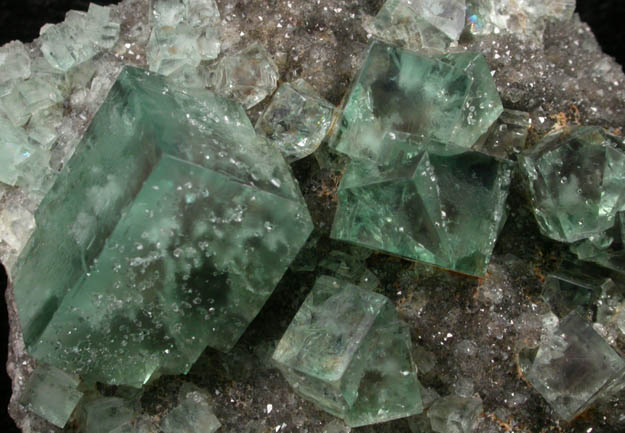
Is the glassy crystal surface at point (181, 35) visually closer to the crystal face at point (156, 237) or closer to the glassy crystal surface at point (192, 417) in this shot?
the crystal face at point (156, 237)

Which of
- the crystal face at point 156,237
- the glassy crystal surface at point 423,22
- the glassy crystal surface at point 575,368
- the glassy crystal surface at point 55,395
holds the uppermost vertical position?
the glassy crystal surface at point 423,22

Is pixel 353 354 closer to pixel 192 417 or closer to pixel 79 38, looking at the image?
pixel 192 417

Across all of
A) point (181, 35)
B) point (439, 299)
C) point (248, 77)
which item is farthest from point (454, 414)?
point (181, 35)

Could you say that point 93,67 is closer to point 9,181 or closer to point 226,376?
point 9,181

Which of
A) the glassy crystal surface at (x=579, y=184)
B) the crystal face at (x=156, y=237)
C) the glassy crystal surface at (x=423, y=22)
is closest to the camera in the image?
the crystal face at (x=156, y=237)

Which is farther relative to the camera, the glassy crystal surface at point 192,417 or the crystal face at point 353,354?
the glassy crystal surface at point 192,417

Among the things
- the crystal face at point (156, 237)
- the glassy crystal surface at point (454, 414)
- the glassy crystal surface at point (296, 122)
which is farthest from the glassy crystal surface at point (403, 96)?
the glassy crystal surface at point (454, 414)
